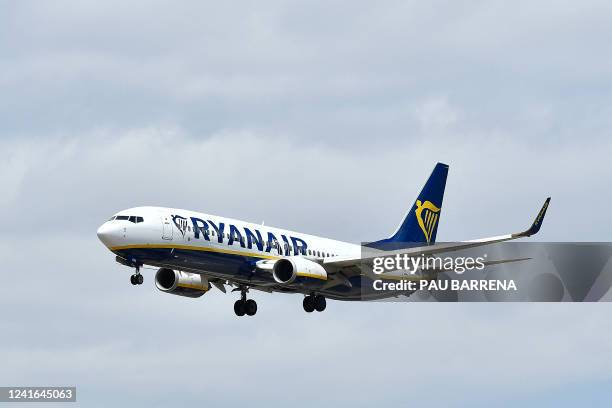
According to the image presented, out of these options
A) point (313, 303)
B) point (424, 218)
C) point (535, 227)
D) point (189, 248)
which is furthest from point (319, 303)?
point (424, 218)

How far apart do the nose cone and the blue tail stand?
71.3ft

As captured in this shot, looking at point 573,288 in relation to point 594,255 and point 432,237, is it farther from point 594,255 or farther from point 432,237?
point 432,237

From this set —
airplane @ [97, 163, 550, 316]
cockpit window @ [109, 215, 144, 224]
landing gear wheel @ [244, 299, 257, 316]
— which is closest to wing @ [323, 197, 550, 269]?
airplane @ [97, 163, 550, 316]

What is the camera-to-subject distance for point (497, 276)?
9281 cm

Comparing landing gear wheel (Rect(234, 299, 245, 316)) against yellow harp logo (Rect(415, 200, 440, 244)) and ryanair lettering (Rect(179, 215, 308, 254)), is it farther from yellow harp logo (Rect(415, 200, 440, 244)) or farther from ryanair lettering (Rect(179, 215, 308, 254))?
yellow harp logo (Rect(415, 200, 440, 244))

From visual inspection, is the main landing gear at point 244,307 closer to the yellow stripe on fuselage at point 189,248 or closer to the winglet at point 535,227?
the yellow stripe on fuselage at point 189,248

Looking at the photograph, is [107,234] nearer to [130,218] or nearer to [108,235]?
[108,235]

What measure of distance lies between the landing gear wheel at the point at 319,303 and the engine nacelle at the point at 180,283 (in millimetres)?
6338

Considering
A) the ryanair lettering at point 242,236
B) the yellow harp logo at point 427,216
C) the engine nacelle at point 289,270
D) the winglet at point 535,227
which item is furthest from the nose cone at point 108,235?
the yellow harp logo at point 427,216

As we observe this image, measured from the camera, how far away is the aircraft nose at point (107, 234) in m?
82.6

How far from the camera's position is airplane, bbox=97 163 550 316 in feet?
272

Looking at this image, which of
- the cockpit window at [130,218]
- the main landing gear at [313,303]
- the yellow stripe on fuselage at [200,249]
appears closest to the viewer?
the yellow stripe on fuselage at [200,249]

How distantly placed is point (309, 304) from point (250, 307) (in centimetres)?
405

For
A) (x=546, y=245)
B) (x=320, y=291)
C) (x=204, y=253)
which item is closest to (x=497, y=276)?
(x=546, y=245)
